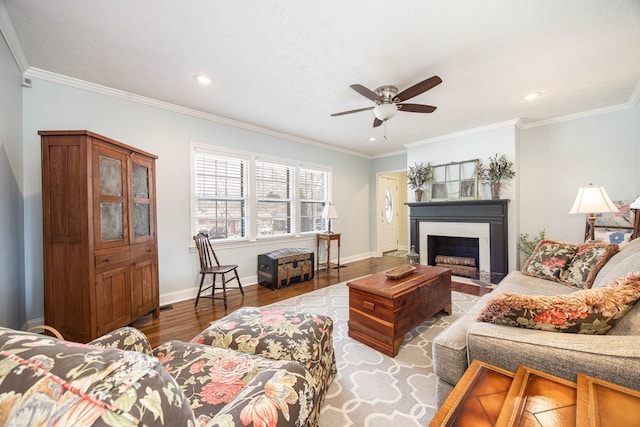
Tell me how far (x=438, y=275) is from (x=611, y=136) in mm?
3490

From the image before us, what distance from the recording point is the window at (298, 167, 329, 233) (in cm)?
505

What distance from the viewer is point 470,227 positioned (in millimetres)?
4223

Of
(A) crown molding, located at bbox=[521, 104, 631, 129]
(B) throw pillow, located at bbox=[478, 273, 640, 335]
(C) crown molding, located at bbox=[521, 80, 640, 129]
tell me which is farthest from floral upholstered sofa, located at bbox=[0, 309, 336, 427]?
(A) crown molding, located at bbox=[521, 104, 631, 129]

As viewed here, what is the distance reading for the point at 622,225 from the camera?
3.34 meters

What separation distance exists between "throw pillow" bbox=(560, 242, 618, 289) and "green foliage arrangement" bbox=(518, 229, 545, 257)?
68.7 inches

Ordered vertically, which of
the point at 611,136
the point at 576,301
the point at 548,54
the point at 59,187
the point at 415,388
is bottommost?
the point at 415,388

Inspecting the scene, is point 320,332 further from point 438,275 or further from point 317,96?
point 317,96

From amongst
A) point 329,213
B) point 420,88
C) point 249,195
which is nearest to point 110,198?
point 249,195

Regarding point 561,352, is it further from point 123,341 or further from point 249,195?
point 249,195

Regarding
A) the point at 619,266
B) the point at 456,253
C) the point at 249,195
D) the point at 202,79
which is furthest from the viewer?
the point at 456,253

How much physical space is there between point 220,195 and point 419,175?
12.0 ft

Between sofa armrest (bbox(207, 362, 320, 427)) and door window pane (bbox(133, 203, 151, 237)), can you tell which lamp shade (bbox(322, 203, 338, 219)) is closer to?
door window pane (bbox(133, 203, 151, 237))

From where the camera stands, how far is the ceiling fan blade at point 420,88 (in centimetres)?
222

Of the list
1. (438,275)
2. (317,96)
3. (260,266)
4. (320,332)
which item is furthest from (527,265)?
(260,266)
